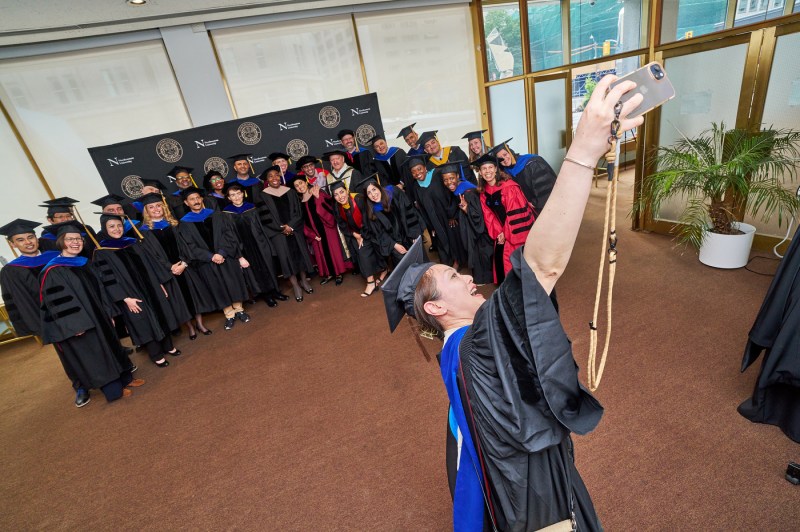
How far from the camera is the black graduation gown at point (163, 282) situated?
421 cm

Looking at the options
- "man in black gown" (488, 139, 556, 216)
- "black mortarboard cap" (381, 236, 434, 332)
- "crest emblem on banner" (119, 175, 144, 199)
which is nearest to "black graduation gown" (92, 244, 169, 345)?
"crest emblem on banner" (119, 175, 144, 199)

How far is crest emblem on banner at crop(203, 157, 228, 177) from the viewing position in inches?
235

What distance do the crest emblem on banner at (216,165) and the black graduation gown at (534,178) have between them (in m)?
4.34

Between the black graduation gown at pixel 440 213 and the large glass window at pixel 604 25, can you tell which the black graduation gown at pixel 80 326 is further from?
the large glass window at pixel 604 25

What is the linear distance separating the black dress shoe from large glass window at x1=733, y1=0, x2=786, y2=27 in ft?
24.2

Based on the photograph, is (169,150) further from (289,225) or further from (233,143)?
(289,225)

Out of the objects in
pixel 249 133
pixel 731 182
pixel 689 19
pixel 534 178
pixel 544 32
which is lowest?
pixel 731 182

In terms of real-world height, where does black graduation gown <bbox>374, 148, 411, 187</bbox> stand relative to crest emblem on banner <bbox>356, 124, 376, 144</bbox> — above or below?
below

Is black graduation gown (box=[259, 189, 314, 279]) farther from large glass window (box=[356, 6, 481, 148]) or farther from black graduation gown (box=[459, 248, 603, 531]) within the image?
black graduation gown (box=[459, 248, 603, 531])

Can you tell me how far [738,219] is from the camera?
4137 millimetres

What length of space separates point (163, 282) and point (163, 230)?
60cm

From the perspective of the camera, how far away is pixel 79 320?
342 cm

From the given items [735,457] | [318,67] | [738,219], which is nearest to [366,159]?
[318,67]

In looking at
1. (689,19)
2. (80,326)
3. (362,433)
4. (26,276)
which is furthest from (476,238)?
(26,276)
